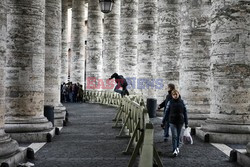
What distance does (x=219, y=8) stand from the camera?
42.0 feet

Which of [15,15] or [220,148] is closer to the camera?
[220,148]

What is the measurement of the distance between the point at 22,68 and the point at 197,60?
698cm

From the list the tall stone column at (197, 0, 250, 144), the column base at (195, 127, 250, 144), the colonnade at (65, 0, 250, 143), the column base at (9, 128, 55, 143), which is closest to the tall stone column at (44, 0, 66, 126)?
the column base at (9, 128, 55, 143)

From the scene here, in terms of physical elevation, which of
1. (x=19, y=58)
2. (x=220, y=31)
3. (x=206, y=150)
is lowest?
(x=206, y=150)

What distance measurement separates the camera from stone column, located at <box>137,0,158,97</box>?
983 inches

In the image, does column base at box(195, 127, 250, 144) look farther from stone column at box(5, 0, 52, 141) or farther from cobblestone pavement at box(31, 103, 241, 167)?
stone column at box(5, 0, 52, 141)

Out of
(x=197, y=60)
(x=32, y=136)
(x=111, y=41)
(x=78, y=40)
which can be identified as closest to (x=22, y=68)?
(x=32, y=136)

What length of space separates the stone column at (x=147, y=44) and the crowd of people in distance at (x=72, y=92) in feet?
41.5

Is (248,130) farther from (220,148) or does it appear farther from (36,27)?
(36,27)

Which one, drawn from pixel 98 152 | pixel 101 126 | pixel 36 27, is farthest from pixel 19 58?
pixel 101 126

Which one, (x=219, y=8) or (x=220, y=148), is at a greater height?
(x=219, y=8)

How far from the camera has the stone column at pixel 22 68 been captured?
40.3 feet

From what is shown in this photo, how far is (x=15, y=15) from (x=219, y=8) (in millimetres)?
6129

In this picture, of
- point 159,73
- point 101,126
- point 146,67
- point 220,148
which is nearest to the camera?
point 220,148
